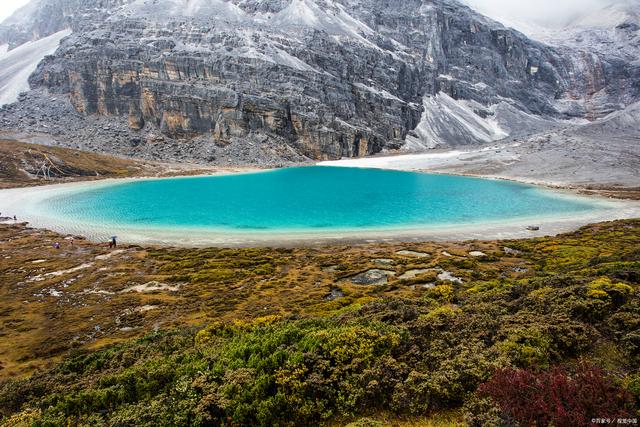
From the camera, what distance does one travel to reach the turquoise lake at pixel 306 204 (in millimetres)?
56938

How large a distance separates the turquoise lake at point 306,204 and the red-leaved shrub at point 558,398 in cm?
4483

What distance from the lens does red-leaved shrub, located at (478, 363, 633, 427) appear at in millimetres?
6293

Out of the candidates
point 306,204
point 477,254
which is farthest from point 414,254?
point 306,204

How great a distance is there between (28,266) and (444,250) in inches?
1656

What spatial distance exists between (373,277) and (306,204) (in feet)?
140

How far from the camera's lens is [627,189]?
91.9m

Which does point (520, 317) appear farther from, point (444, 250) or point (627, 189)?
point (627, 189)

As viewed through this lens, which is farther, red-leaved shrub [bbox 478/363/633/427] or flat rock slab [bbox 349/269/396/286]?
flat rock slab [bbox 349/269/396/286]

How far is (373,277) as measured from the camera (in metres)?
31.0

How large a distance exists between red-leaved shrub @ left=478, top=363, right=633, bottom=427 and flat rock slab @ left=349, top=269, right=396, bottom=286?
71.6 feet

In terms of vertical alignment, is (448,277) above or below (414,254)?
below

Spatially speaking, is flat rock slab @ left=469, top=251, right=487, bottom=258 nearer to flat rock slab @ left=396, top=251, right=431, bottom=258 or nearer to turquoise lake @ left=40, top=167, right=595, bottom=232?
flat rock slab @ left=396, top=251, right=431, bottom=258

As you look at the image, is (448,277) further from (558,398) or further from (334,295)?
(558,398)

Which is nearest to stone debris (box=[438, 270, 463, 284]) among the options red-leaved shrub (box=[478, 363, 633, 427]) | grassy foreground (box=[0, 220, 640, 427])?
grassy foreground (box=[0, 220, 640, 427])
